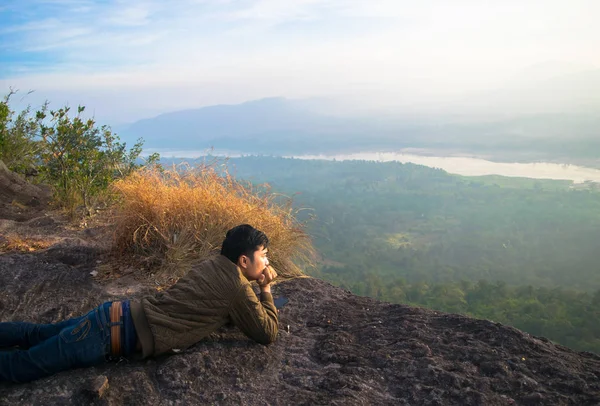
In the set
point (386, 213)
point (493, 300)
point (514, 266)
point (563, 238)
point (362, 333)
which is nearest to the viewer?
point (362, 333)

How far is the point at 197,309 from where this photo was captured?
9.41 ft

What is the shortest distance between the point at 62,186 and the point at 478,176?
5697cm

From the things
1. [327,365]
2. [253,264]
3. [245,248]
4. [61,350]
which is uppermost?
[245,248]

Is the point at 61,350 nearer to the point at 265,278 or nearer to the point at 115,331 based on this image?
the point at 115,331

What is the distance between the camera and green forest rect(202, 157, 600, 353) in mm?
10977

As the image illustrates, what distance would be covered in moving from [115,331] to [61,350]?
1.01ft

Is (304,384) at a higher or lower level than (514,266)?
higher

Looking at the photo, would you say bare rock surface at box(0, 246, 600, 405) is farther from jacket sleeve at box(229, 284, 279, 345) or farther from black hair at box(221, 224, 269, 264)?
black hair at box(221, 224, 269, 264)

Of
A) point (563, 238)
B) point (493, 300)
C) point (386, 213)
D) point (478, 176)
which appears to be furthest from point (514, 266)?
point (478, 176)

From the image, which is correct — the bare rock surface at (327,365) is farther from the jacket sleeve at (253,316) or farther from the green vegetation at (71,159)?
the green vegetation at (71,159)

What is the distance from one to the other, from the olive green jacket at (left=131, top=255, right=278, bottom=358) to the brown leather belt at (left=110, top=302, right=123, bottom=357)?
0.09 m

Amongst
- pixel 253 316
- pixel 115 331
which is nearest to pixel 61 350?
pixel 115 331

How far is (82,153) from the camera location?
8.31m

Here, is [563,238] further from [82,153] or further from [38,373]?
[38,373]
